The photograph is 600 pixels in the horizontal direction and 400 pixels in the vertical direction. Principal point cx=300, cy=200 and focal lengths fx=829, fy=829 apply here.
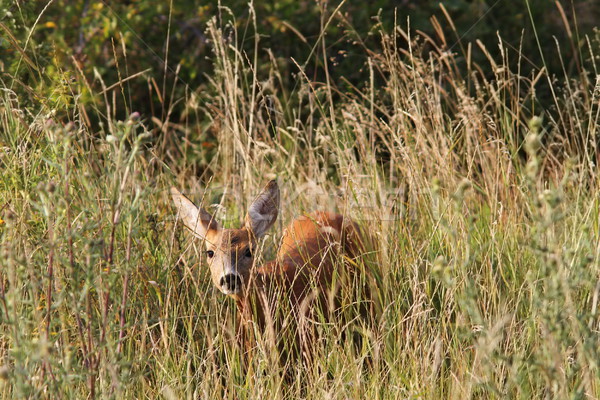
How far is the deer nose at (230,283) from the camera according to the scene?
150 inches

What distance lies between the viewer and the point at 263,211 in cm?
423

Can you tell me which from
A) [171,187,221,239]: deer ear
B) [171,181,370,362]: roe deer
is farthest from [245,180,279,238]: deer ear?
[171,187,221,239]: deer ear

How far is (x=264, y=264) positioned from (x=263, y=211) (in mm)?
317

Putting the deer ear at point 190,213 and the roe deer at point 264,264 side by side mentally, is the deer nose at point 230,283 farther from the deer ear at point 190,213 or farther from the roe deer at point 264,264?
the deer ear at point 190,213

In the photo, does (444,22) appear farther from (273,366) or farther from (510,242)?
(273,366)

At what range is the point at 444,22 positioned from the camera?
295 inches

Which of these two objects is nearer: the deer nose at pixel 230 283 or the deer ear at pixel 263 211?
the deer nose at pixel 230 283

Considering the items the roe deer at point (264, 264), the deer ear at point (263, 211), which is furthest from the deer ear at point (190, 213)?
the deer ear at point (263, 211)

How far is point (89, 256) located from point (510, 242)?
2228 mm

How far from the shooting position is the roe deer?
12.7 feet

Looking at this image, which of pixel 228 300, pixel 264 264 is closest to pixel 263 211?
pixel 264 264

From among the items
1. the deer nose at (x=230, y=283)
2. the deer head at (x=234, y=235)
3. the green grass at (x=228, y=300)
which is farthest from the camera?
the deer head at (x=234, y=235)

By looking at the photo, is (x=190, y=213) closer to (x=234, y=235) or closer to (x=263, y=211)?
(x=234, y=235)

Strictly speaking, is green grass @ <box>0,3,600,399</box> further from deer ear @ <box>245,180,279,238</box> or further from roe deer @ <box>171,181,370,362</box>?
deer ear @ <box>245,180,279,238</box>
